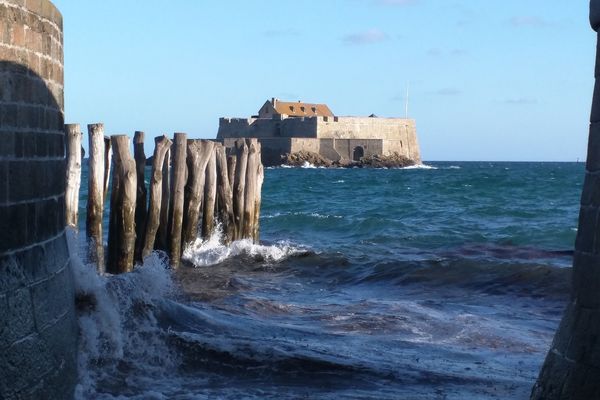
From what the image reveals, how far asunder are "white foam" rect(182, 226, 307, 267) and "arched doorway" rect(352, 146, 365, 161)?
66.2 metres

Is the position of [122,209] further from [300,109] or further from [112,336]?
[300,109]

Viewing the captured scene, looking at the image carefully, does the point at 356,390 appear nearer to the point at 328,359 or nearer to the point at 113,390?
the point at 328,359

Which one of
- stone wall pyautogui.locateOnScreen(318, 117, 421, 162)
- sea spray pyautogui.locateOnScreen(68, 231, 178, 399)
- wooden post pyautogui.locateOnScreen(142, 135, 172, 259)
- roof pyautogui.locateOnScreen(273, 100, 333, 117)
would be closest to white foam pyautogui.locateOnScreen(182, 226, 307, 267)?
wooden post pyautogui.locateOnScreen(142, 135, 172, 259)

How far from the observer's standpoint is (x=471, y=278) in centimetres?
1451

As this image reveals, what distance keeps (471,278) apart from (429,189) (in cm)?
2834

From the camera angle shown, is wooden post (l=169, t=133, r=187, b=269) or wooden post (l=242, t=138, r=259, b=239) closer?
wooden post (l=169, t=133, r=187, b=269)

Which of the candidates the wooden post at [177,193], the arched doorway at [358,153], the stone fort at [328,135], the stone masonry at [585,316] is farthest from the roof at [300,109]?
the stone masonry at [585,316]

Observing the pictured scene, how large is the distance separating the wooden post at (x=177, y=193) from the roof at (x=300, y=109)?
78.3m

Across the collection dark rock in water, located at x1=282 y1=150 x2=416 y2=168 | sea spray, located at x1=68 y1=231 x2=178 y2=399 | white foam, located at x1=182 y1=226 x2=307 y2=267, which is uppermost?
sea spray, located at x1=68 y1=231 x2=178 y2=399

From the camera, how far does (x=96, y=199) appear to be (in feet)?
36.2

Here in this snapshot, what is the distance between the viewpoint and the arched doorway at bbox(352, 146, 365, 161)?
8362 centimetres

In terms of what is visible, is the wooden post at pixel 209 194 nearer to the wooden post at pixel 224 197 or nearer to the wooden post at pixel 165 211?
the wooden post at pixel 224 197

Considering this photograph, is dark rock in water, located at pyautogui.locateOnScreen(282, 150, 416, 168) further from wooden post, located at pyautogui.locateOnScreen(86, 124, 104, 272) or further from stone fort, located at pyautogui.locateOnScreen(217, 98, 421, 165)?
wooden post, located at pyautogui.locateOnScreen(86, 124, 104, 272)

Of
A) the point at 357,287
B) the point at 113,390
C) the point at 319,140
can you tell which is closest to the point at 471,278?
the point at 357,287
